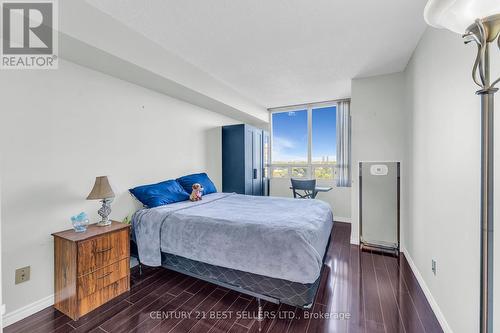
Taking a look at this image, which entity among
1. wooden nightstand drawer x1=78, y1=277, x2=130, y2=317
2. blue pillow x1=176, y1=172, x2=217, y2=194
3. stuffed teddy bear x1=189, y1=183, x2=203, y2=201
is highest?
blue pillow x1=176, y1=172, x2=217, y2=194

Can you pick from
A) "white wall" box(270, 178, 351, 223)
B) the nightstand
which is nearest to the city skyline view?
"white wall" box(270, 178, 351, 223)

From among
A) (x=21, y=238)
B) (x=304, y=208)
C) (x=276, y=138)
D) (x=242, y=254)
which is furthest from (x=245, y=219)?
(x=276, y=138)

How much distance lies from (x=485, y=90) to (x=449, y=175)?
1082mm

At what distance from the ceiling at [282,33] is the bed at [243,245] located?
1966 millimetres

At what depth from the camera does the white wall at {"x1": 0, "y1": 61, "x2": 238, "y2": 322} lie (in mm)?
1908

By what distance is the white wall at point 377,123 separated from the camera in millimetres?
3332

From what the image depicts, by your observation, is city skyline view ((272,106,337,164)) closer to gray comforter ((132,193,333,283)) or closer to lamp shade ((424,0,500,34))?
gray comforter ((132,193,333,283))

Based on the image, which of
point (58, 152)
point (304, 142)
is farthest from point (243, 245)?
point (304, 142)

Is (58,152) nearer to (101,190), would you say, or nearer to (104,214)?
(101,190)

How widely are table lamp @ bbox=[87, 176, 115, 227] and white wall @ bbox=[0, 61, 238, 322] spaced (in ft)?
0.81

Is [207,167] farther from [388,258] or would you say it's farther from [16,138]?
[388,258]

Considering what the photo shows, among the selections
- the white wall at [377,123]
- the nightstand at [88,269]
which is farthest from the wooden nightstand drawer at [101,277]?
the white wall at [377,123]

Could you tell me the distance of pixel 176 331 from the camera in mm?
1777

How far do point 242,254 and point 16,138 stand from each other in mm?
2205
